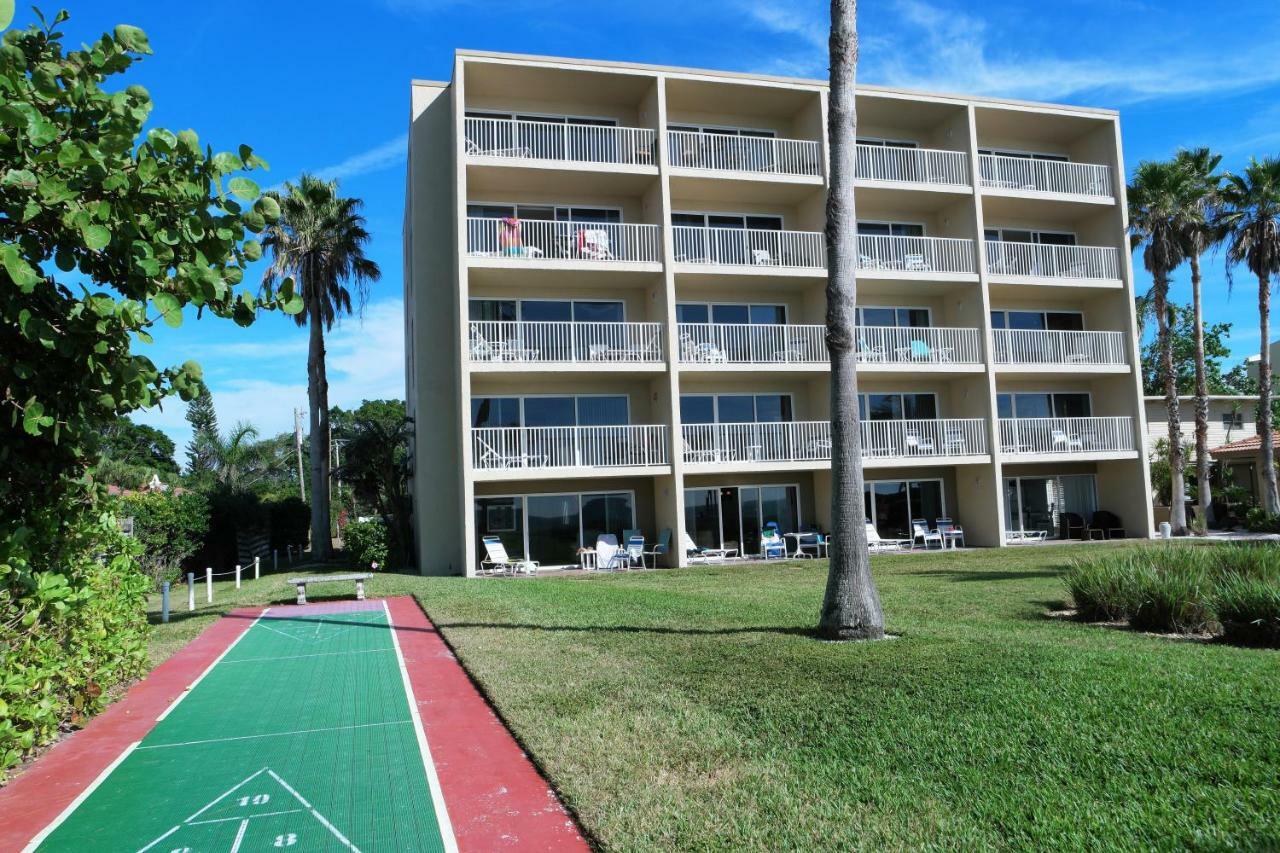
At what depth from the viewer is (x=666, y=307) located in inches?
841

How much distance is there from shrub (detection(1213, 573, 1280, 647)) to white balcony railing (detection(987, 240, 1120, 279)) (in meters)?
17.3

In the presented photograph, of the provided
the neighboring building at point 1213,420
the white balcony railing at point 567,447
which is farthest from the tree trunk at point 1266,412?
the white balcony railing at point 567,447

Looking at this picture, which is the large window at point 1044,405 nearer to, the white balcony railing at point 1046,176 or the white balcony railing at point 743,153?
the white balcony railing at point 1046,176

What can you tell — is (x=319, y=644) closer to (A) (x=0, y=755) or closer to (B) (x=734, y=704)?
(A) (x=0, y=755)

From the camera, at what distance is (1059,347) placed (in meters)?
25.0

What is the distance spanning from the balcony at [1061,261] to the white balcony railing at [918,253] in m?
1.44

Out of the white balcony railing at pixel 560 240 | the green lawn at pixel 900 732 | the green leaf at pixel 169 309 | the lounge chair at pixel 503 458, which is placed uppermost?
the white balcony railing at pixel 560 240

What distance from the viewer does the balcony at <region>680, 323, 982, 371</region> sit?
2198 cm

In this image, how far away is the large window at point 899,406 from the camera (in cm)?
2444

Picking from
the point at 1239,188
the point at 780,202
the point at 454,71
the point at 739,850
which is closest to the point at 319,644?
the point at 739,850

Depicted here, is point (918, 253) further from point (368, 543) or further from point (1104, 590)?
point (368, 543)

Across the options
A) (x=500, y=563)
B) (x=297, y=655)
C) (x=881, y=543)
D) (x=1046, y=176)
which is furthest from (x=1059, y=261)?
(x=297, y=655)

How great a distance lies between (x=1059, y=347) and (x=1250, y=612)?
1775 centimetres

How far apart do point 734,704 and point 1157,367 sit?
49.4 metres
